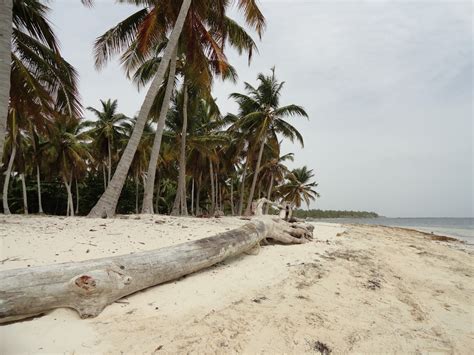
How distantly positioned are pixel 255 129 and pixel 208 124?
4.71 m

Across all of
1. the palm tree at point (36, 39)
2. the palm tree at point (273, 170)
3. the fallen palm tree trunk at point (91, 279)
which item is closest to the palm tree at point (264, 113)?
the palm tree at point (273, 170)

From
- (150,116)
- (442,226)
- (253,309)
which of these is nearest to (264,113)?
(150,116)

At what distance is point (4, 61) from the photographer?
6363mm

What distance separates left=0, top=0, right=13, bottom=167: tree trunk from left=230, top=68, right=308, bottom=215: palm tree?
1434 cm

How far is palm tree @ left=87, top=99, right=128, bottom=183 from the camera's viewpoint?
23.9 metres

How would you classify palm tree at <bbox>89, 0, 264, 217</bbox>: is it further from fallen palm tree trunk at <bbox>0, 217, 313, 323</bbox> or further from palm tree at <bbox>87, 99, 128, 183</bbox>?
palm tree at <bbox>87, 99, 128, 183</bbox>

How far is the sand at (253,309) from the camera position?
238 cm

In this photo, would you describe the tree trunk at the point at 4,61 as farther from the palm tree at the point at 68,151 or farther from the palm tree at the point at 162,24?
the palm tree at the point at 68,151

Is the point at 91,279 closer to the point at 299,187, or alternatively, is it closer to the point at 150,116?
the point at 150,116

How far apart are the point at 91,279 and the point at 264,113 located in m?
18.4

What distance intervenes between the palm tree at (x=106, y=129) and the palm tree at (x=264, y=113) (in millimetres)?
10971

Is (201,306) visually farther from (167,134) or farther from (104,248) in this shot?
(167,134)

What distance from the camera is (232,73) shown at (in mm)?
15680

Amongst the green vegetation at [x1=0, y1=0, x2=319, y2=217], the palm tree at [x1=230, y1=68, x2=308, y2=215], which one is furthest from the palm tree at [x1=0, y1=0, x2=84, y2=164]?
the palm tree at [x1=230, y1=68, x2=308, y2=215]
